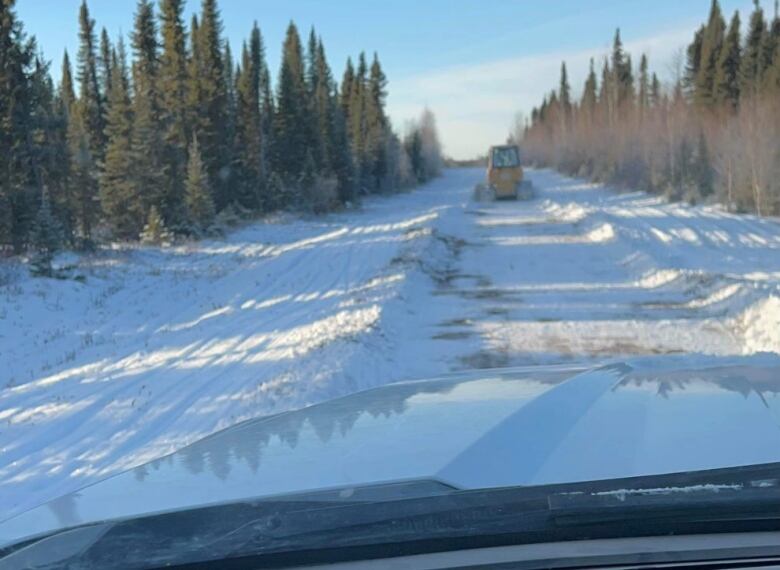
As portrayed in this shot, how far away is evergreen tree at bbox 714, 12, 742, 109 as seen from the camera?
52.4 metres

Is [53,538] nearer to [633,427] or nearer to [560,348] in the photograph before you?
[633,427]

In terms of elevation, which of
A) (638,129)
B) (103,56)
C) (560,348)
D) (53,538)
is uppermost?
(103,56)

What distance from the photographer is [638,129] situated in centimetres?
5041

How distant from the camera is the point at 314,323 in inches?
452

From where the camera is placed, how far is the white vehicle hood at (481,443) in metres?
1.99

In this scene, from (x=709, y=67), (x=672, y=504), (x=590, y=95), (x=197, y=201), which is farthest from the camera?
(x=590, y=95)

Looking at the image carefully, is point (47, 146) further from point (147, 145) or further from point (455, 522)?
point (455, 522)

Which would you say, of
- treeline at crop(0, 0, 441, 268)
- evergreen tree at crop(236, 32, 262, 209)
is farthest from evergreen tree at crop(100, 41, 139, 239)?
evergreen tree at crop(236, 32, 262, 209)

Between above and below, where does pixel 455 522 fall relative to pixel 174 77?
below

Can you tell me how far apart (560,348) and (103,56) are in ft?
162

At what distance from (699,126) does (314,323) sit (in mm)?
36846

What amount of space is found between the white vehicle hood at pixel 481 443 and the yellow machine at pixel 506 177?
117 feet

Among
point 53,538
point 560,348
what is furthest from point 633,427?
point 560,348

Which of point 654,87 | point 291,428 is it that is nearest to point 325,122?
point 654,87
